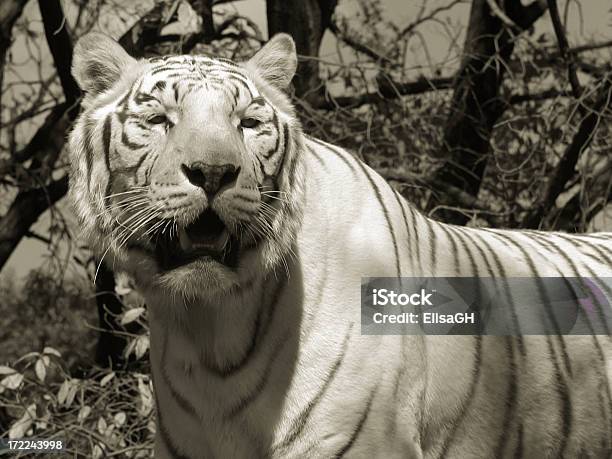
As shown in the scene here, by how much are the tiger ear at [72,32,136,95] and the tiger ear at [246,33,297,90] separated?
0.25 meters

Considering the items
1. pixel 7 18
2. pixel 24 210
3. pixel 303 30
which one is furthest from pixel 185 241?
pixel 24 210

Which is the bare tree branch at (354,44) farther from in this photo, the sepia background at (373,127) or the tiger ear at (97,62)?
the tiger ear at (97,62)

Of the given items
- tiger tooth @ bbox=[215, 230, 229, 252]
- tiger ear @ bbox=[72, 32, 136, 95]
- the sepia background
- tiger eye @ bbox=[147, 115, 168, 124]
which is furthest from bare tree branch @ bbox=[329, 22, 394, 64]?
tiger tooth @ bbox=[215, 230, 229, 252]

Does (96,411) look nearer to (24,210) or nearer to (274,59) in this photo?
(24,210)

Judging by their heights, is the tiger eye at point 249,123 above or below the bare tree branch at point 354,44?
above

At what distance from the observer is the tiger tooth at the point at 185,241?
1774 millimetres

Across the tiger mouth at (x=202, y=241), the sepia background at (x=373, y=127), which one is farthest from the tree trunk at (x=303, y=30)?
the tiger mouth at (x=202, y=241)

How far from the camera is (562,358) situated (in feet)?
7.83

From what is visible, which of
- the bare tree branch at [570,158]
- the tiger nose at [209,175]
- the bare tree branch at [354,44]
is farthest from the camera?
the bare tree branch at [354,44]

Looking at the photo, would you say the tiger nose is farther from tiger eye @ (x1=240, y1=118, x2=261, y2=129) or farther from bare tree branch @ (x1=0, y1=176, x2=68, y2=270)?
bare tree branch @ (x1=0, y1=176, x2=68, y2=270)

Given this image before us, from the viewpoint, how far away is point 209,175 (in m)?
1.69

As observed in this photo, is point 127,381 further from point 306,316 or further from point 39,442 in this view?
point 306,316

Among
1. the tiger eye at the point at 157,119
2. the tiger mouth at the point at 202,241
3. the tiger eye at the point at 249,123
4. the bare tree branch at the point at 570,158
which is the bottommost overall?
the bare tree branch at the point at 570,158

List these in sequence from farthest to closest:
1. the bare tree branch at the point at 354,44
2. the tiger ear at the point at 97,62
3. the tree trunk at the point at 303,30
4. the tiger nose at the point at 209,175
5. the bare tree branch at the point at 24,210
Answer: the bare tree branch at the point at 24,210 → the bare tree branch at the point at 354,44 → the tree trunk at the point at 303,30 → the tiger ear at the point at 97,62 → the tiger nose at the point at 209,175
